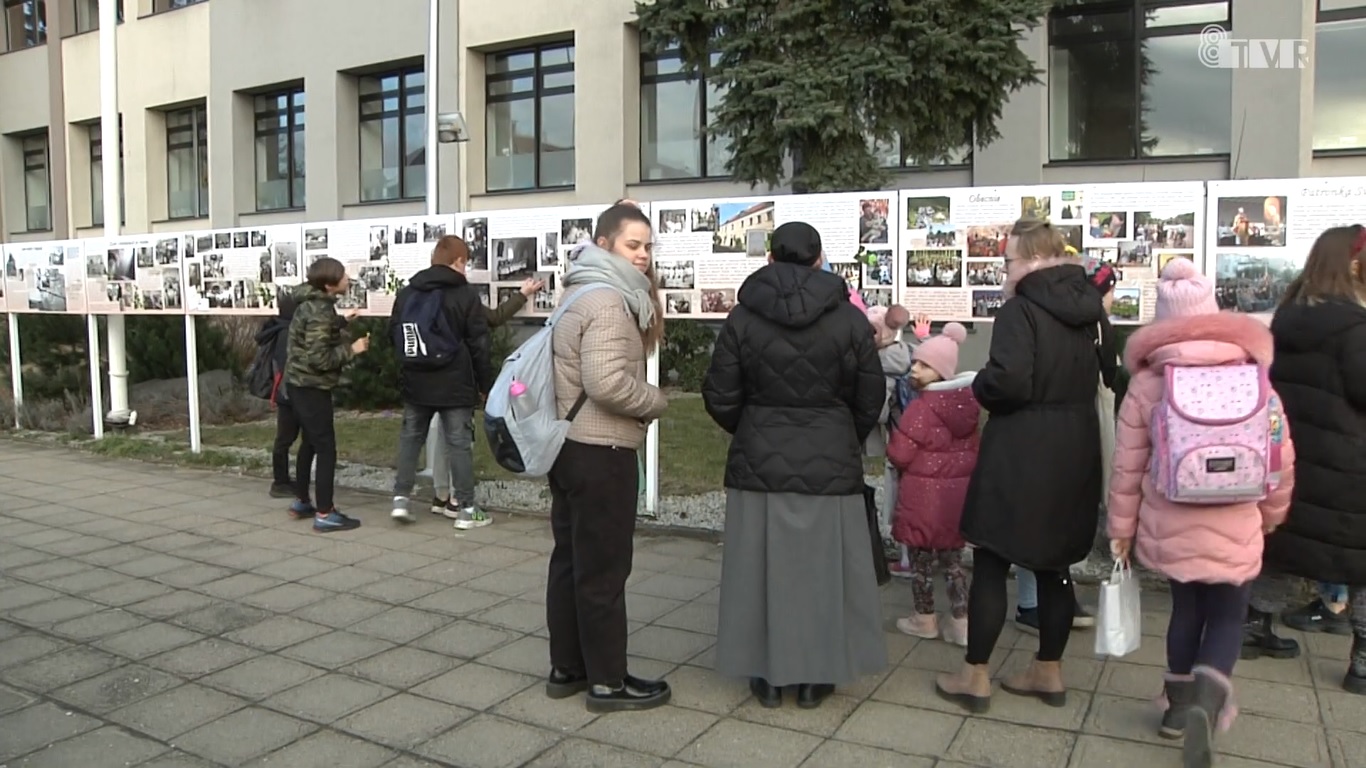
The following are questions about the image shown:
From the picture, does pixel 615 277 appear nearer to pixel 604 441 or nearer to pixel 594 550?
pixel 604 441

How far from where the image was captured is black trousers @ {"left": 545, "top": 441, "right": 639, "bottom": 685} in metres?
3.75

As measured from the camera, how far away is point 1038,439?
370 centimetres

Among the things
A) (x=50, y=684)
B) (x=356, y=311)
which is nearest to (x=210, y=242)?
(x=356, y=311)

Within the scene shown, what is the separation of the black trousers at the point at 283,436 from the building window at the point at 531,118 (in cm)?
917

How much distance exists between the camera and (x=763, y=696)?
3984 millimetres

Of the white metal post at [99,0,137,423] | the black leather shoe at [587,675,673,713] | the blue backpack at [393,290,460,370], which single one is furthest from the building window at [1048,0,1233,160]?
the black leather shoe at [587,675,673,713]

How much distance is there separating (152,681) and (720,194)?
11448mm

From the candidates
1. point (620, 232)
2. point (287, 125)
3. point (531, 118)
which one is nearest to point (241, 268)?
point (620, 232)

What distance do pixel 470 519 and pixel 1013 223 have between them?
12.9 ft

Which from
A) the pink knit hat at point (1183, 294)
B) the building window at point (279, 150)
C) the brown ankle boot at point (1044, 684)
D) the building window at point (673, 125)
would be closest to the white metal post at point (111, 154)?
the building window at point (673, 125)

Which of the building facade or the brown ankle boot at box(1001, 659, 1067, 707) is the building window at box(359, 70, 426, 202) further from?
the brown ankle boot at box(1001, 659, 1067, 707)

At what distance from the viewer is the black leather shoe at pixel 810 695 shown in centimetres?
391

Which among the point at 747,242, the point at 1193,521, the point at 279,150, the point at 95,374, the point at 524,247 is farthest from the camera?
the point at 279,150

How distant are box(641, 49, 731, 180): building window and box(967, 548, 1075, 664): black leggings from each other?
11.8 metres
